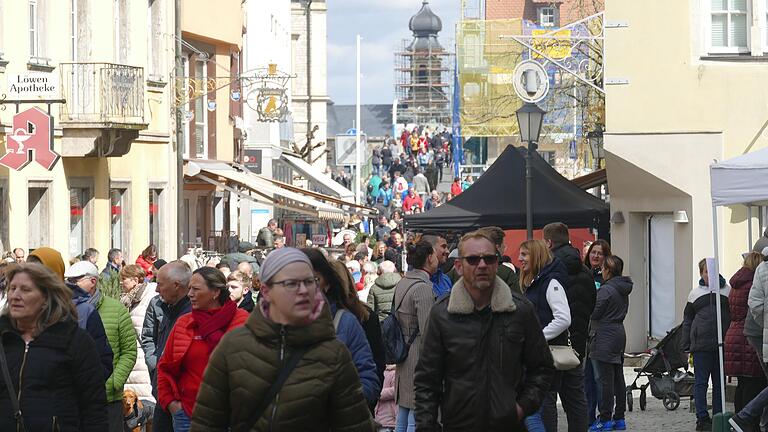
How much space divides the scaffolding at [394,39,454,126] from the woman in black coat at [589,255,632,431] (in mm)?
170511

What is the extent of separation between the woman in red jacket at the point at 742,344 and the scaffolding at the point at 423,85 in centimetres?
17226

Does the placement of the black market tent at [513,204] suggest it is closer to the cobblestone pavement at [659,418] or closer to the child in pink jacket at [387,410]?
the cobblestone pavement at [659,418]

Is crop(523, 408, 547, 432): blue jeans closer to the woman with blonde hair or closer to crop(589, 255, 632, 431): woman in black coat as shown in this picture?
the woman with blonde hair

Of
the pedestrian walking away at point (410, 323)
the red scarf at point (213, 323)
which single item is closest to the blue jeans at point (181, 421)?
the red scarf at point (213, 323)

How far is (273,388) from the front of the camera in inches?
229

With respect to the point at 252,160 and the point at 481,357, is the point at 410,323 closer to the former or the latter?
the point at 481,357

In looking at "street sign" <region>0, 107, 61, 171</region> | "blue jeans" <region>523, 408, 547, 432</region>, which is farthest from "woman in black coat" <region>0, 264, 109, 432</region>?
"street sign" <region>0, 107, 61, 171</region>

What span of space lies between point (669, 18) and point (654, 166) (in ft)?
6.52

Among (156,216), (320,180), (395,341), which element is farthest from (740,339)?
(320,180)

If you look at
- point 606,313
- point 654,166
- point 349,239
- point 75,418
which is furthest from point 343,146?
point 75,418

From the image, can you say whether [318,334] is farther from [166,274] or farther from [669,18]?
[669,18]

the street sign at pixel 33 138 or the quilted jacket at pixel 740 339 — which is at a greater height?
the street sign at pixel 33 138

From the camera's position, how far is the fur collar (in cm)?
774

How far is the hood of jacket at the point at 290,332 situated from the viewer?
5816 millimetres
